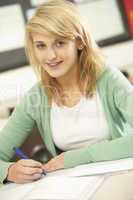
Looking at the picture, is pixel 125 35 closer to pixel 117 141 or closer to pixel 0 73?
pixel 0 73

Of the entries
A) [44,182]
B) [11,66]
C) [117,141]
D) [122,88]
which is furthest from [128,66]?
[44,182]

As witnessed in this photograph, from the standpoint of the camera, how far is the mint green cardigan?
3.93 feet

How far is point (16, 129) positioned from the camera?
1.42 metres

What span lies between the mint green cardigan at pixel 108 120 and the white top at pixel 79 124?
2 cm

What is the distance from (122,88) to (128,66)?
114cm

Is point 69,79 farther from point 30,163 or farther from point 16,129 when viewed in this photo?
point 30,163

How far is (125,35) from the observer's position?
8.16 feet

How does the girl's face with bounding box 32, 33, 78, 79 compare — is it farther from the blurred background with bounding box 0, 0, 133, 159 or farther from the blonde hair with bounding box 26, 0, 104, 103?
the blurred background with bounding box 0, 0, 133, 159

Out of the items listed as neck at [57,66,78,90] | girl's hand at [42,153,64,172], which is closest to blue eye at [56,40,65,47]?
neck at [57,66,78,90]

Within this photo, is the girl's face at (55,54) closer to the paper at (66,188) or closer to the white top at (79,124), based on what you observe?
the white top at (79,124)

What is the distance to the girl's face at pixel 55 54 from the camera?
131 centimetres

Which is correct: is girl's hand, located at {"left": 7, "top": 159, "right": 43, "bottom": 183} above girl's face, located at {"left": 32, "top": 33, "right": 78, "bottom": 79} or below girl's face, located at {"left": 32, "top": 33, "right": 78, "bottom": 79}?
below

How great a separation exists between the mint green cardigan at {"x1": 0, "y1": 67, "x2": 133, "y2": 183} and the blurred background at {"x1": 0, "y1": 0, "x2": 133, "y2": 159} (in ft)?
1.47

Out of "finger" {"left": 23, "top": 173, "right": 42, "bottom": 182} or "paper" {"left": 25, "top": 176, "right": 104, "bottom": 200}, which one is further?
"finger" {"left": 23, "top": 173, "right": 42, "bottom": 182}
